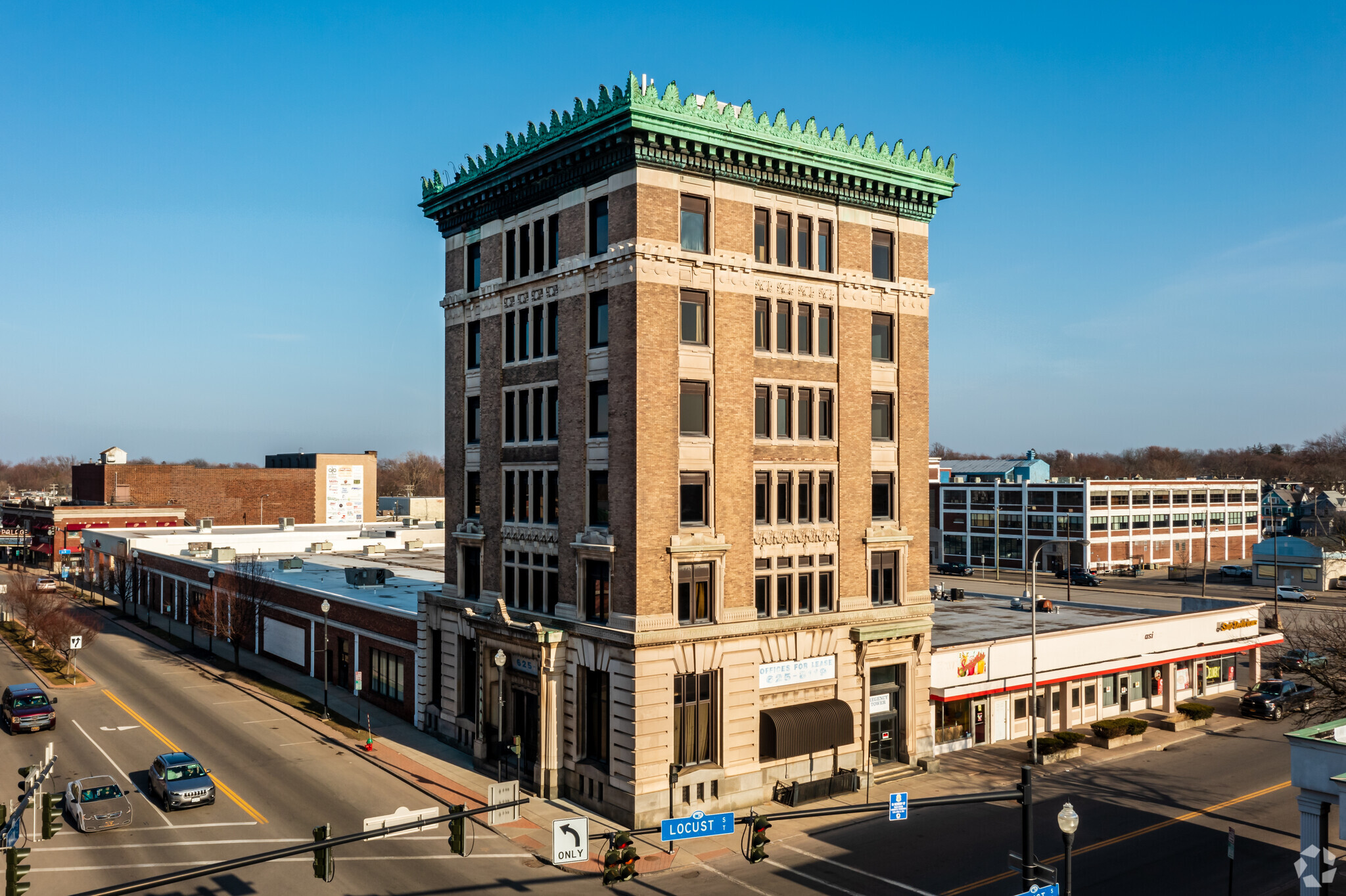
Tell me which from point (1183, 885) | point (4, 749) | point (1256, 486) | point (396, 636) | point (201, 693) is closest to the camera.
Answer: point (1183, 885)

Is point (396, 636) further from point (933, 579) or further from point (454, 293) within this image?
point (933, 579)

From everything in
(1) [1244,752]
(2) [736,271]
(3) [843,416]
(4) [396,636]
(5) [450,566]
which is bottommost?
(1) [1244,752]

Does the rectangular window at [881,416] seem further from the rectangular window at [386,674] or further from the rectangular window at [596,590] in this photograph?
the rectangular window at [386,674]

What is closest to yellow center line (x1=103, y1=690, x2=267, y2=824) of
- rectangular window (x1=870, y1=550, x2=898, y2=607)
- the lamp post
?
the lamp post

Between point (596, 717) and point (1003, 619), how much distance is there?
3095 cm

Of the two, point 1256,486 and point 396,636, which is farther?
point 1256,486

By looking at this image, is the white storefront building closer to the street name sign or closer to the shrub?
the shrub

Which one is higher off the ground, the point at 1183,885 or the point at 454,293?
the point at 454,293

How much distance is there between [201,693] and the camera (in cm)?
5375

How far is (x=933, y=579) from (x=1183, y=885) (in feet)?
277

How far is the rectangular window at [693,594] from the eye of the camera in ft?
114

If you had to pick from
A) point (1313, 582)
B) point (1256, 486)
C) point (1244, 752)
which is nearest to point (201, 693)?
point (1244, 752)

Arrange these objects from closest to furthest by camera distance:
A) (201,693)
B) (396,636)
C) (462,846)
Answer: (462,846) → (396,636) → (201,693)

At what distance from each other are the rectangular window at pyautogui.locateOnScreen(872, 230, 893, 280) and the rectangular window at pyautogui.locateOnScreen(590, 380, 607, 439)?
13.2 meters
